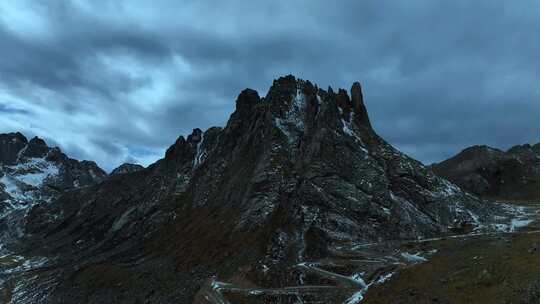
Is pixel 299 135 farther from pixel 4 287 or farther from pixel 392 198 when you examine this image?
pixel 4 287

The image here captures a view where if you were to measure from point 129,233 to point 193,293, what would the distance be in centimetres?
10158

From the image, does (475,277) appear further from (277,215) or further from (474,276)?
(277,215)

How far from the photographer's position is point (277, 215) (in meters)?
136

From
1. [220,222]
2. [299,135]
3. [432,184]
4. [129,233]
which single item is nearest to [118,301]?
[220,222]

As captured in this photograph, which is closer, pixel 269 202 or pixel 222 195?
pixel 269 202

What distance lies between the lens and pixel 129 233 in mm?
197250

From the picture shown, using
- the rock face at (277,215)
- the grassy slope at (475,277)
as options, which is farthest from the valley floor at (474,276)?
the rock face at (277,215)

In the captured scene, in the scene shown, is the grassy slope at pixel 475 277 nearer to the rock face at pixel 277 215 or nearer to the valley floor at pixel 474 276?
the valley floor at pixel 474 276

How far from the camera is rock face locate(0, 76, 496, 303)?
118m

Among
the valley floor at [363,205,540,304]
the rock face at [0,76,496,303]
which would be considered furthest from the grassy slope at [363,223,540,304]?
the rock face at [0,76,496,303]

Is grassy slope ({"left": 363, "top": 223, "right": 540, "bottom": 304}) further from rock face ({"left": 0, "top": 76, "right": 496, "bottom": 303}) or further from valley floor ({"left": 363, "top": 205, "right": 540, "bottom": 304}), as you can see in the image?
rock face ({"left": 0, "top": 76, "right": 496, "bottom": 303})

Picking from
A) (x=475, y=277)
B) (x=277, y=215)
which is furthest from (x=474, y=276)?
(x=277, y=215)

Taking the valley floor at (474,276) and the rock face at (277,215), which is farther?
the rock face at (277,215)

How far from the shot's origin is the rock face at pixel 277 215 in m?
118
